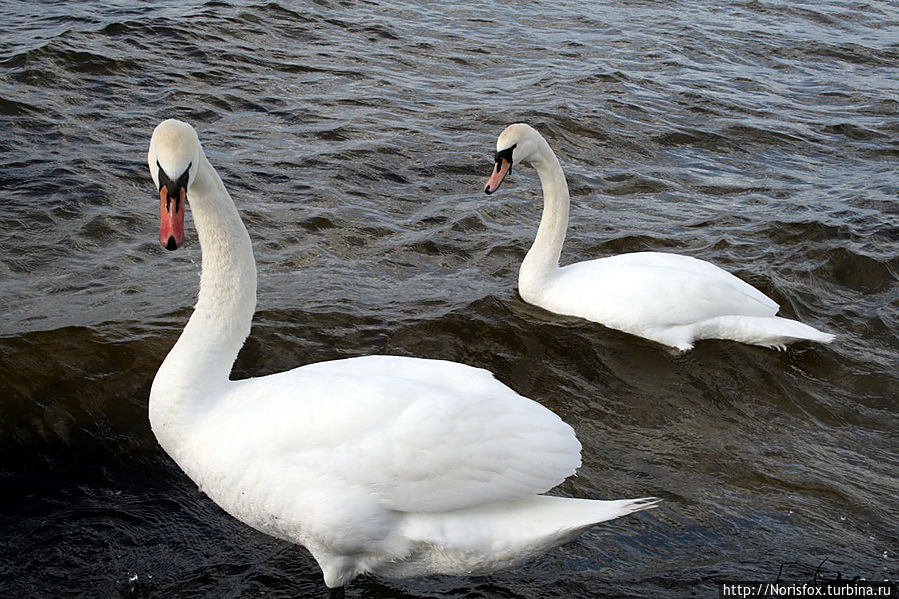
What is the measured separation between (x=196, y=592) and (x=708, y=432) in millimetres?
2893

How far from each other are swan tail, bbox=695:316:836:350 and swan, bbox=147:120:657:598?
110 inches

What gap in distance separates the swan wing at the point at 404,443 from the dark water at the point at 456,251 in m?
0.70

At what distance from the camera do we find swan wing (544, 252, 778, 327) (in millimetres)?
6211

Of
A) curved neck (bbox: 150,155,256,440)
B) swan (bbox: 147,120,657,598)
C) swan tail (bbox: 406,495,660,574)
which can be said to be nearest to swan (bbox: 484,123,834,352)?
swan (bbox: 147,120,657,598)

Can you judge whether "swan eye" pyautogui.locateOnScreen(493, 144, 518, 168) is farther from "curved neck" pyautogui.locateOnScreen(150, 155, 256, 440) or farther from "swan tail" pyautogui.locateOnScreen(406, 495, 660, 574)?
"swan tail" pyautogui.locateOnScreen(406, 495, 660, 574)

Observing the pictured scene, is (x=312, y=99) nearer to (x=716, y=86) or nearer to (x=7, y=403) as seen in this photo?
(x=716, y=86)

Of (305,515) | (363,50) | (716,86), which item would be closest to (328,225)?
(305,515)

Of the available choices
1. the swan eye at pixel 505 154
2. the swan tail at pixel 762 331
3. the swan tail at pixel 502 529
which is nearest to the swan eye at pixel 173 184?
the swan tail at pixel 502 529

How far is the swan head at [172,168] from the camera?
3.42 metres

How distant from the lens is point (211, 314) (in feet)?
12.8

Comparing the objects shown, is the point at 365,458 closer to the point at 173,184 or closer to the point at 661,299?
the point at 173,184

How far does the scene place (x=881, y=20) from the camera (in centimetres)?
1547

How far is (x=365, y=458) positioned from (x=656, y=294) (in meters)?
3.20

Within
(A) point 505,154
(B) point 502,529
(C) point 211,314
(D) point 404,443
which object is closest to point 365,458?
(D) point 404,443
